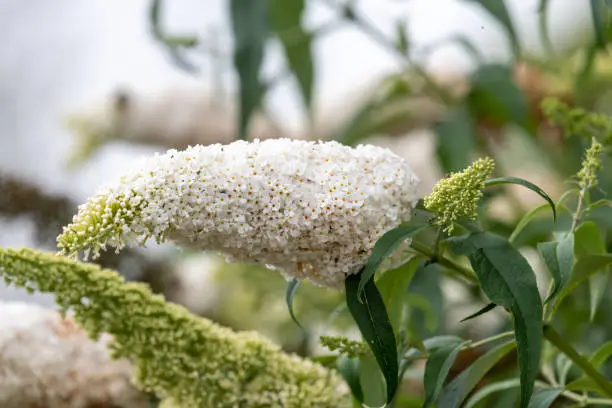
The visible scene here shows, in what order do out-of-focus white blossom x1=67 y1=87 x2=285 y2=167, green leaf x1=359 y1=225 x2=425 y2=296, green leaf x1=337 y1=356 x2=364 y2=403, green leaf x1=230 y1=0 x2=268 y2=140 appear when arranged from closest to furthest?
green leaf x1=359 y1=225 x2=425 y2=296 < green leaf x1=337 y1=356 x2=364 y2=403 < green leaf x1=230 y1=0 x2=268 y2=140 < out-of-focus white blossom x1=67 y1=87 x2=285 y2=167

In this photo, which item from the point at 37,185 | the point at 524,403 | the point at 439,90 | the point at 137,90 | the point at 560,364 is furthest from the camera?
the point at 137,90

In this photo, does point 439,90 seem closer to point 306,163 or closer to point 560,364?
point 560,364

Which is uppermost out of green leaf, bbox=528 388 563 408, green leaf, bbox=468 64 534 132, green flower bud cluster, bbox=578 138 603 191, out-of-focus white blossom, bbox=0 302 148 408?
green leaf, bbox=468 64 534 132

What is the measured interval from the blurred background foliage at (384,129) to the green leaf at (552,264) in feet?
0.36

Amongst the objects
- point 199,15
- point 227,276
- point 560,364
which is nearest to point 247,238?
point 560,364

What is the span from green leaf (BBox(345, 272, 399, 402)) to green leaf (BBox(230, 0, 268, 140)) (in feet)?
1.52

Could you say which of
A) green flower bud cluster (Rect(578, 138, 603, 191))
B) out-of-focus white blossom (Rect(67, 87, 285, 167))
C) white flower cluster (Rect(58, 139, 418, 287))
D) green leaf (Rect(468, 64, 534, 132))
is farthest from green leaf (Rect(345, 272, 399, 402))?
out-of-focus white blossom (Rect(67, 87, 285, 167))

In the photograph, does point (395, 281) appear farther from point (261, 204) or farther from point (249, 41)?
point (249, 41)

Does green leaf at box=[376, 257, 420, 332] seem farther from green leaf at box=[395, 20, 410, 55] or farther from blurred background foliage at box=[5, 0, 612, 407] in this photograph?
green leaf at box=[395, 20, 410, 55]

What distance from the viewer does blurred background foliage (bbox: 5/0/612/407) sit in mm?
793

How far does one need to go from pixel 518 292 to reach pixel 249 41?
55cm

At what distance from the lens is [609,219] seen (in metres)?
0.59

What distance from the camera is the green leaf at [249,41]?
0.88 metres

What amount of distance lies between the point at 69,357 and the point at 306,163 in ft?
0.88
